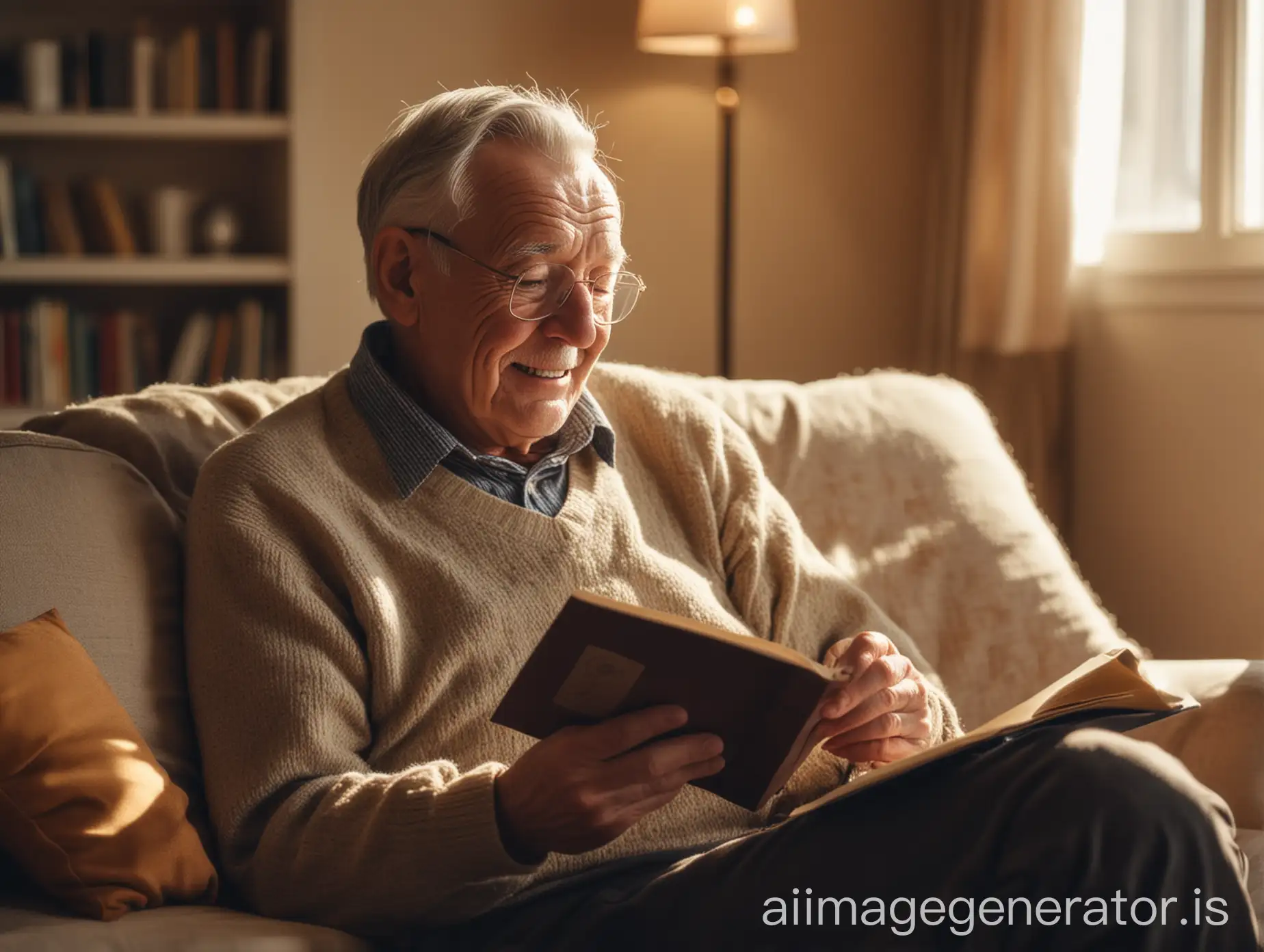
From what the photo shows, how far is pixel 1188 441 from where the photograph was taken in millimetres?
2855

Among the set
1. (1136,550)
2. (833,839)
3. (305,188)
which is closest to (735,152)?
(305,188)

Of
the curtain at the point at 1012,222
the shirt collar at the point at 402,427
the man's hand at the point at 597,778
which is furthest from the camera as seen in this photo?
the curtain at the point at 1012,222

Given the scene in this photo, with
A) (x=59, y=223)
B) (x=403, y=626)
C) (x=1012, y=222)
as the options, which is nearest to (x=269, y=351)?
(x=59, y=223)

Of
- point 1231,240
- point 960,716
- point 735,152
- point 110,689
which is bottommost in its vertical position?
point 960,716

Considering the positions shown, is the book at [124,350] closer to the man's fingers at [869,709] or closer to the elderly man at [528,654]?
the elderly man at [528,654]

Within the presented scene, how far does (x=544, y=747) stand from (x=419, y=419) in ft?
1.48

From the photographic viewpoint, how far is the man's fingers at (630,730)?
1.14 meters

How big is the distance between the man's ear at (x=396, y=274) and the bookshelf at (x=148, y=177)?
2.18 m

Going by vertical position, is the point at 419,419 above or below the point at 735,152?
below

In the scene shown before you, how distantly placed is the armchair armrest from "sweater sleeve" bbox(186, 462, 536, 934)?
2.73 feet

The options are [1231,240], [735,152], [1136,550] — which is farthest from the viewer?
[735,152]

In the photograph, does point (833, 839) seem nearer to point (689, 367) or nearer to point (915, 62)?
point (689, 367)

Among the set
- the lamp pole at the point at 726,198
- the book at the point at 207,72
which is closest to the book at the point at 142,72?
the book at the point at 207,72

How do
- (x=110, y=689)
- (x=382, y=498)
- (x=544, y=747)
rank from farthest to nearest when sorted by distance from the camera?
(x=382, y=498), (x=110, y=689), (x=544, y=747)
